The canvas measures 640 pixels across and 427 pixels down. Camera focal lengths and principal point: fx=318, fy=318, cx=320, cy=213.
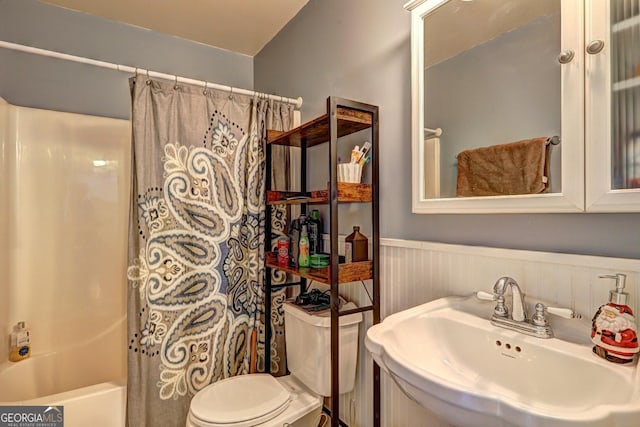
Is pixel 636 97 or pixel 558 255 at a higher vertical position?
pixel 636 97

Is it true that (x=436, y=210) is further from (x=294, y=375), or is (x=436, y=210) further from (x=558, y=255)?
(x=294, y=375)

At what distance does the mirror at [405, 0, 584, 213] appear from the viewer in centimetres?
81

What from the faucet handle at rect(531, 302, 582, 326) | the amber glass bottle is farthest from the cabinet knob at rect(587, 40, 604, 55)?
the amber glass bottle

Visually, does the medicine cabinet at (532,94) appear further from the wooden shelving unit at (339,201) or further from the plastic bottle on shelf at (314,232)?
the plastic bottle on shelf at (314,232)

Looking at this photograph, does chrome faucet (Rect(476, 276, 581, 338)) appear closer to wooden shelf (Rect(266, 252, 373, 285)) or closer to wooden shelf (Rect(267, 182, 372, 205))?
wooden shelf (Rect(266, 252, 373, 285))

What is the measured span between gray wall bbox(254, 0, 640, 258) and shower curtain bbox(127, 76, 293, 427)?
1.28ft

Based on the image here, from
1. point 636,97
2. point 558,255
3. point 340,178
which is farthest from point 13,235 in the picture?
point 636,97

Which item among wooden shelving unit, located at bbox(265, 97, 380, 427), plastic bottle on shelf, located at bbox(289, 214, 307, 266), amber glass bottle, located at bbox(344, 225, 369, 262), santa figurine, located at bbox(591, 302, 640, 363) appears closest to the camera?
santa figurine, located at bbox(591, 302, 640, 363)

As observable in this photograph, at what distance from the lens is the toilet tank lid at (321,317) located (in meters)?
1.33

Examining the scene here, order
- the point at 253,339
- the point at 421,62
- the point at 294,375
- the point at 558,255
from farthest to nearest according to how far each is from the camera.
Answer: the point at 253,339, the point at 294,375, the point at 421,62, the point at 558,255

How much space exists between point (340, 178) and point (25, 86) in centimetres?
195

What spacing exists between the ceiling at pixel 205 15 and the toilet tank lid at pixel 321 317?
1722 mm

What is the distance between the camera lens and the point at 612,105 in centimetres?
73

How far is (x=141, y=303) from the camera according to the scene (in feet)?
4.64
